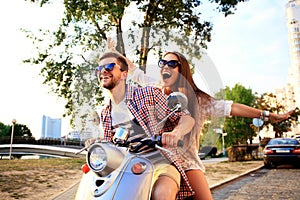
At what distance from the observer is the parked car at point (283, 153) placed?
13.8 m

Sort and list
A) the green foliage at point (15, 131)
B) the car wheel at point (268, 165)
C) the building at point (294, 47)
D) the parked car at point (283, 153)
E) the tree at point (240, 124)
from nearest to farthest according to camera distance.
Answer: the parked car at point (283, 153) < the car wheel at point (268, 165) < the tree at point (240, 124) < the green foliage at point (15, 131) < the building at point (294, 47)

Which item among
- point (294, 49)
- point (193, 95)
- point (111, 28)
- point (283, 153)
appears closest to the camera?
point (193, 95)

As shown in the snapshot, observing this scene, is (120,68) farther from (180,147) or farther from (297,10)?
(297,10)

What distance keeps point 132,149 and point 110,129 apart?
349mm

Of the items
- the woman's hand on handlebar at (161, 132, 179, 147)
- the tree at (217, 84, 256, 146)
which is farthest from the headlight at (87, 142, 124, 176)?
the tree at (217, 84, 256, 146)

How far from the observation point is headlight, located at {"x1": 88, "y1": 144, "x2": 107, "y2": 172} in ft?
5.08

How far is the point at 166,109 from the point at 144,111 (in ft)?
0.41

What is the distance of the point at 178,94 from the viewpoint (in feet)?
5.31

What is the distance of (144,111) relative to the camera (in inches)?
71.2

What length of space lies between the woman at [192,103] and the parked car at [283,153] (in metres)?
12.8

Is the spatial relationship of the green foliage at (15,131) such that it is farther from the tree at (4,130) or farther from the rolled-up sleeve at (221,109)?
the rolled-up sleeve at (221,109)

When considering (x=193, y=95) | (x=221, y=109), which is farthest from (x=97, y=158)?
(x=221, y=109)

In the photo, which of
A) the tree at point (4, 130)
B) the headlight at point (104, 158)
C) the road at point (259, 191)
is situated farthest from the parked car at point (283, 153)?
the tree at point (4, 130)

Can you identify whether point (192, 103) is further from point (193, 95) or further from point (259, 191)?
point (259, 191)
